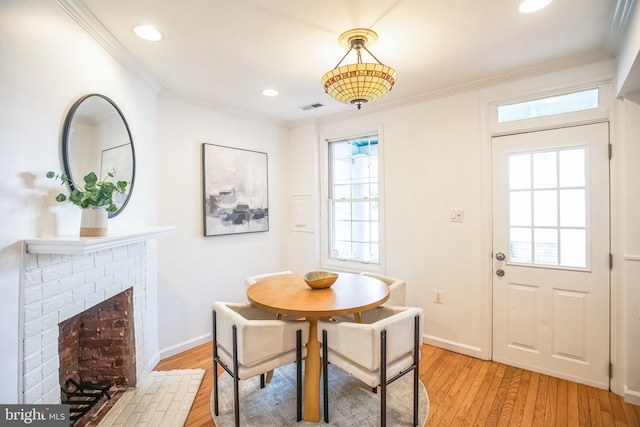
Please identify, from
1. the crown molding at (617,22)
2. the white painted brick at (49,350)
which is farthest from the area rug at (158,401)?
the crown molding at (617,22)

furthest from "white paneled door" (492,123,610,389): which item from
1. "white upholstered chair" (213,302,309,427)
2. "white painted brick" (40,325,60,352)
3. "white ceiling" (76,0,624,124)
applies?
"white painted brick" (40,325,60,352)

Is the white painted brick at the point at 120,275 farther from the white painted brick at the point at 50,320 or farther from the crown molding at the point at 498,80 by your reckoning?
the crown molding at the point at 498,80

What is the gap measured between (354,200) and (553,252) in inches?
77.2

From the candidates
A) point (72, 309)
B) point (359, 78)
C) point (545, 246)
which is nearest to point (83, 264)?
point (72, 309)

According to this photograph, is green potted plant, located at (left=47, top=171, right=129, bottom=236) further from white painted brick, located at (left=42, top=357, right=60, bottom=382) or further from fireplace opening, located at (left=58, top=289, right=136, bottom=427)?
fireplace opening, located at (left=58, top=289, right=136, bottom=427)

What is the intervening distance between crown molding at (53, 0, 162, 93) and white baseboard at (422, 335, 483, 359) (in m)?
3.44

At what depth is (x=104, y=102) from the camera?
1974 mm

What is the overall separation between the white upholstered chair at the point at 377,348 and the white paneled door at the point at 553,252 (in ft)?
4.11

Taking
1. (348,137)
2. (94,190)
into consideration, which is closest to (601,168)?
(348,137)

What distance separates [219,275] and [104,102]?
1.92m

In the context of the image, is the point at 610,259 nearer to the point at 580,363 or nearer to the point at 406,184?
the point at 580,363

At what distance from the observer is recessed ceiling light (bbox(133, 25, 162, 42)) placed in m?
1.86

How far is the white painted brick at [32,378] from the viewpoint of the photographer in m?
1.38

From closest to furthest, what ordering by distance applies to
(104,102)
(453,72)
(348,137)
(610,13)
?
(610,13) < (104,102) < (453,72) < (348,137)
